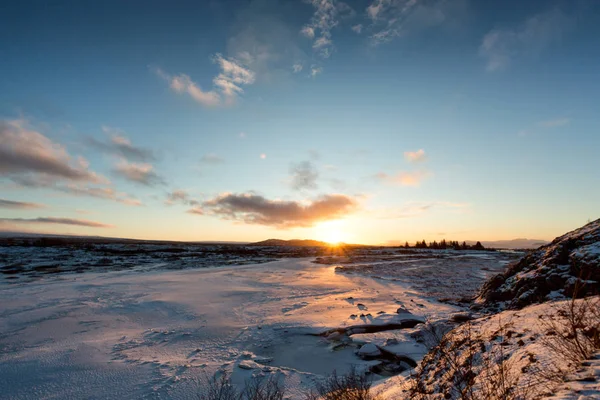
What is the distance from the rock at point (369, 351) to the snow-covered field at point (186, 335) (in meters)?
0.03

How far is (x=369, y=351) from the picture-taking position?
6469mm

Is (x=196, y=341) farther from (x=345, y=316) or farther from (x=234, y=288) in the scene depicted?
(x=234, y=288)

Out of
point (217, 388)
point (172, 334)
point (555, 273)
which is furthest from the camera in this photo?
point (172, 334)

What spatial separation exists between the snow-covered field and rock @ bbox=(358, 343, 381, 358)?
33mm

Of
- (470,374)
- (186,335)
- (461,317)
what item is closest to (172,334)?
(186,335)

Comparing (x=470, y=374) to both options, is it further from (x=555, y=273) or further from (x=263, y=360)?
(x=555, y=273)

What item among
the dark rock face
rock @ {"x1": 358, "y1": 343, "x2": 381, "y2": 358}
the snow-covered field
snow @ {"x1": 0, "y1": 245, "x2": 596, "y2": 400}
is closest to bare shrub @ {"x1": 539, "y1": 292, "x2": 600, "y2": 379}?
snow @ {"x1": 0, "y1": 245, "x2": 596, "y2": 400}

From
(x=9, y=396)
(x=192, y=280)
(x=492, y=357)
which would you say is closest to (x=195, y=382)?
(x=9, y=396)

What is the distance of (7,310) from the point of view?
9852mm

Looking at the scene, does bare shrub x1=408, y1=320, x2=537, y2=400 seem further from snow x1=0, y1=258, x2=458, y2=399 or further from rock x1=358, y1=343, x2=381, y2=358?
snow x1=0, y1=258, x2=458, y2=399

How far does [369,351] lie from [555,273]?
5.12 meters

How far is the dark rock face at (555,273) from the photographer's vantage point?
6.23 m

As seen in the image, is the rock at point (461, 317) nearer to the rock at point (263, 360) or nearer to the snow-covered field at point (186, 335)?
the snow-covered field at point (186, 335)

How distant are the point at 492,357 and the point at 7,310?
14.3 meters
